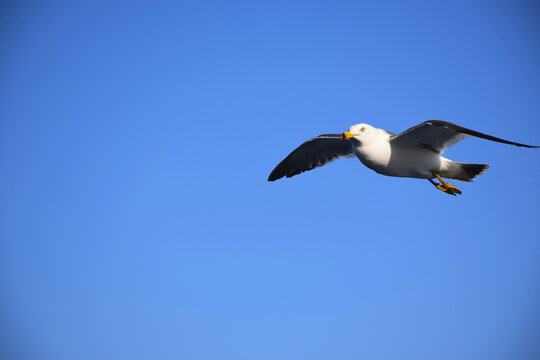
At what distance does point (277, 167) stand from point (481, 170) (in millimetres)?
5648

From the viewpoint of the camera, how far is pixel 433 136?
930 cm

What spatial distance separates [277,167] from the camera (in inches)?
532

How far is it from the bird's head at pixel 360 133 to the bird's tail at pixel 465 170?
2.16 m

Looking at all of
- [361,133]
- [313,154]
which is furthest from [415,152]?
[313,154]

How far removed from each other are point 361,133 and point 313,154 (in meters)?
3.55

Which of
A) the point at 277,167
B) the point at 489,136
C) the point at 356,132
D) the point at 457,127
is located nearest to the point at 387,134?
the point at 356,132

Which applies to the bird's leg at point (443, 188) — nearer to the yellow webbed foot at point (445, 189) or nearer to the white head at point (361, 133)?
the yellow webbed foot at point (445, 189)

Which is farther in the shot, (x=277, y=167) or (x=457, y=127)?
(x=277, y=167)

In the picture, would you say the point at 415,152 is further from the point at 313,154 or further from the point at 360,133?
the point at 313,154

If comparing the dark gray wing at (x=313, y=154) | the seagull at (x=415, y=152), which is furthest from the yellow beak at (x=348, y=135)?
the dark gray wing at (x=313, y=154)

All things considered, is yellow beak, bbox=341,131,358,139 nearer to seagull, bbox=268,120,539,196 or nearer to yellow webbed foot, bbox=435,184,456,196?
seagull, bbox=268,120,539,196

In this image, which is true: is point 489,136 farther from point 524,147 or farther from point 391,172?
point 391,172

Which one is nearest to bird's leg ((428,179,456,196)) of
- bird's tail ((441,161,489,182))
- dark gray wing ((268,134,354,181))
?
bird's tail ((441,161,489,182))

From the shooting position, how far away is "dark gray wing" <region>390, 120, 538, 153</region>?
8570 millimetres
